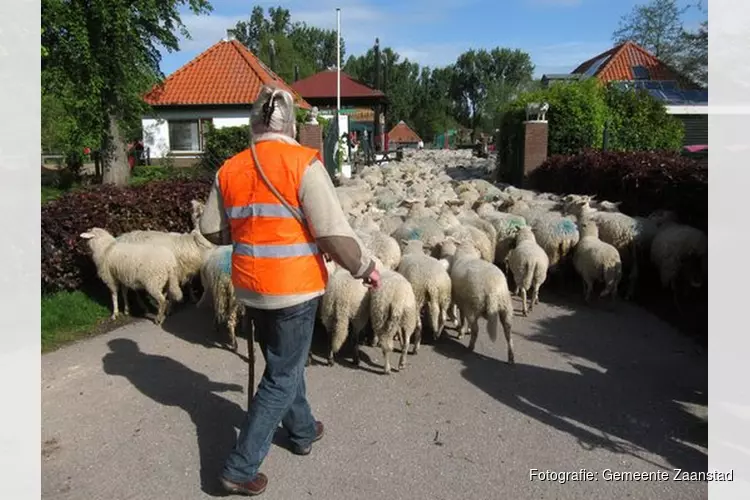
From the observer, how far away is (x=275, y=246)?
10.6ft

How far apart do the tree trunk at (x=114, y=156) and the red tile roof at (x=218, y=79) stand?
1054 cm

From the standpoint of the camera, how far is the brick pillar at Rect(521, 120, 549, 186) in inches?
613

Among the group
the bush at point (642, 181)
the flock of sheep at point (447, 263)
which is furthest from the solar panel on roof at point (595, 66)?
the flock of sheep at point (447, 263)

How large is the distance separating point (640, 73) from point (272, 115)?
36.1m

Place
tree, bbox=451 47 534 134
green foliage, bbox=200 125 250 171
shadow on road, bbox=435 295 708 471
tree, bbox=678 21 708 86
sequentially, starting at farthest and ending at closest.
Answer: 1. tree, bbox=451 47 534 134
2. tree, bbox=678 21 708 86
3. green foliage, bbox=200 125 250 171
4. shadow on road, bbox=435 295 708 471

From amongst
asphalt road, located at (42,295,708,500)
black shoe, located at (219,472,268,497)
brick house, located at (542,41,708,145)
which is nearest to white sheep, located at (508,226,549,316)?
asphalt road, located at (42,295,708,500)

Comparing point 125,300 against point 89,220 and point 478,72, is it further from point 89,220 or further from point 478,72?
point 478,72

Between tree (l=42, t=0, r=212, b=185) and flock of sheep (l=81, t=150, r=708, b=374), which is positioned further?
tree (l=42, t=0, r=212, b=185)

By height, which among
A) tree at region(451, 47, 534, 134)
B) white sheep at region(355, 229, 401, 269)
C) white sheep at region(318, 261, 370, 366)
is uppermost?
tree at region(451, 47, 534, 134)

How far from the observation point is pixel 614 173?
10.8 metres

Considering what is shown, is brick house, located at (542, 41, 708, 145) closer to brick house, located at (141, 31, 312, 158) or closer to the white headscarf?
brick house, located at (141, 31, 312, 158)

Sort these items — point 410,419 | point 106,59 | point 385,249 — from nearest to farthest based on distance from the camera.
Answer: point 410,419 → point 385,249 → point 106,59

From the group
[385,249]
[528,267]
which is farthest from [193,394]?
[528,267]

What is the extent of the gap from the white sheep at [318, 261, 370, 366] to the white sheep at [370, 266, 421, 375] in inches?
5.0
